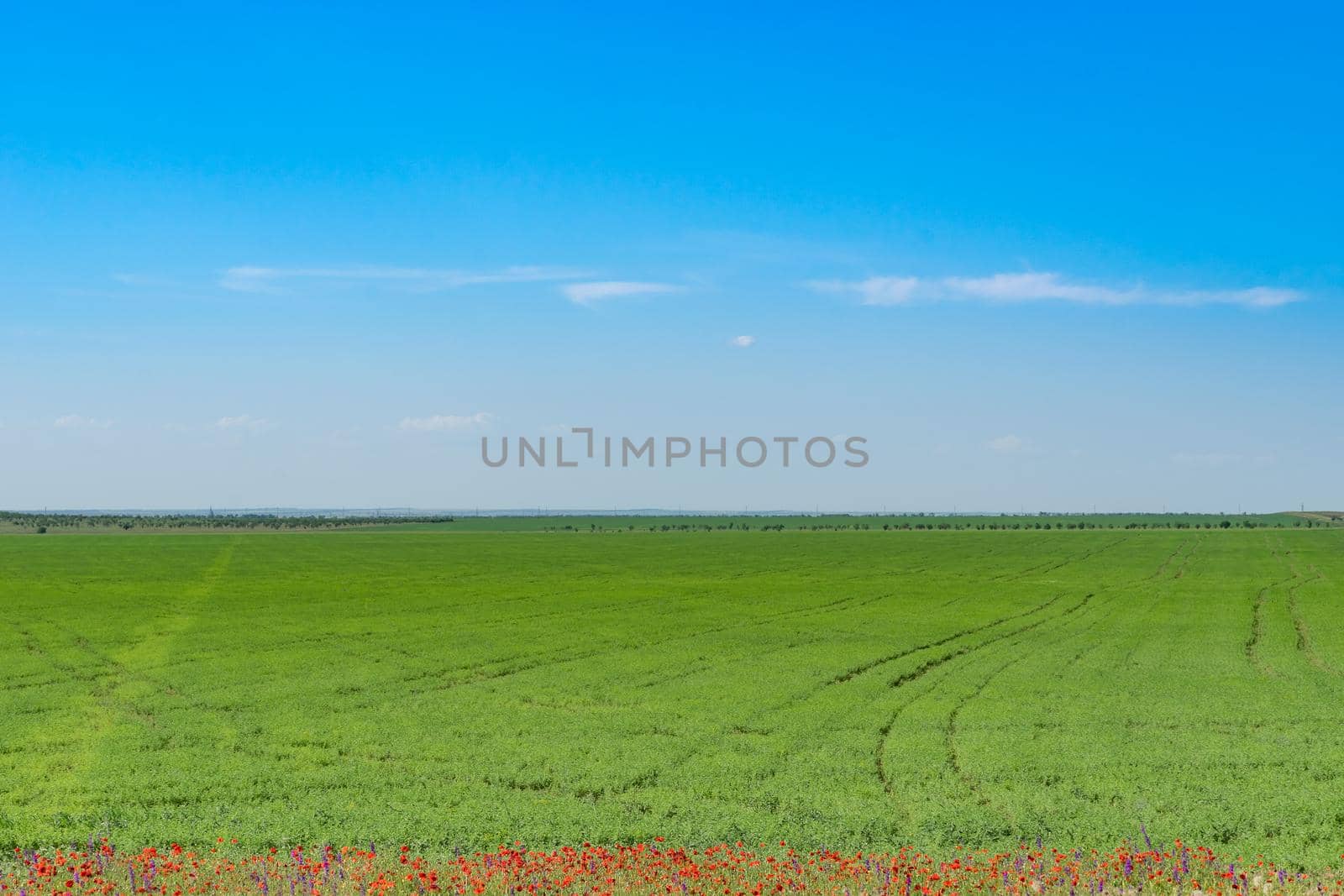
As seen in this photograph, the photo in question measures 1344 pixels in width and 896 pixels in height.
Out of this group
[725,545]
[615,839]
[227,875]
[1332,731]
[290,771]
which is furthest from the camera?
[725,545]

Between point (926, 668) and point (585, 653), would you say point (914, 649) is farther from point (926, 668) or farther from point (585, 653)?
point (585, 653)

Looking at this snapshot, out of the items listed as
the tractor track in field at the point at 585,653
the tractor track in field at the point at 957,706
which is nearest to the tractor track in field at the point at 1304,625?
the tractor track in field at the point at 957,706

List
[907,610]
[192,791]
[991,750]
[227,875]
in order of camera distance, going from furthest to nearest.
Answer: [907,610], [991,750], [192,791], [227,875]

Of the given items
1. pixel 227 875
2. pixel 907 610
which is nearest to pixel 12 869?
pixel 227 875

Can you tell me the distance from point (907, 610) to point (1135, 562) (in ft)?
152

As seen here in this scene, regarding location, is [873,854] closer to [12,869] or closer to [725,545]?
[12,869]

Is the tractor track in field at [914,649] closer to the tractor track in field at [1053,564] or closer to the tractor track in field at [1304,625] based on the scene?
the tractor track in field at [1304,625]

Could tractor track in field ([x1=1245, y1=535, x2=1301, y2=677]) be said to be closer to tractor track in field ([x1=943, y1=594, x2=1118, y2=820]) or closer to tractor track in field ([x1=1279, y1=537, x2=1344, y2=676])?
tractor track in field ([x1=1279, y1=537, x2=1344, y2=676])

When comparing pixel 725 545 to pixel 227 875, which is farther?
pixel 725 545

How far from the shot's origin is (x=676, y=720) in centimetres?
2195

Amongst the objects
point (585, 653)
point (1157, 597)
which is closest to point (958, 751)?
point (585, 653)

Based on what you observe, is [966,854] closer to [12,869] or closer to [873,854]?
[873,854]

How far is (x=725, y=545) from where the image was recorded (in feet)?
390

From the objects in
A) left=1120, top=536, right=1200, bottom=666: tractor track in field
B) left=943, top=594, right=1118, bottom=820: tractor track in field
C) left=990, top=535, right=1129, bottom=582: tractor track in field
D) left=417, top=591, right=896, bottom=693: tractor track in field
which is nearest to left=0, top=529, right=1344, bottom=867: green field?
left=943, top=594, right=1118, bottom=820: tractor track in field
